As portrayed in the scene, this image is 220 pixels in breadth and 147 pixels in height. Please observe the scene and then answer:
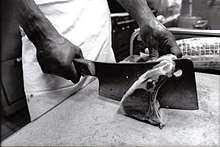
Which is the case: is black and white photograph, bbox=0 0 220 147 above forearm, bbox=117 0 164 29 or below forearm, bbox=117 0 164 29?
below

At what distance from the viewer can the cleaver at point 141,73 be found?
0.39 meters

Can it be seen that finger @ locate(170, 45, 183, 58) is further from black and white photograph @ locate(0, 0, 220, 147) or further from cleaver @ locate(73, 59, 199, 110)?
cleaver @ locate(73, 59, 199, 110)

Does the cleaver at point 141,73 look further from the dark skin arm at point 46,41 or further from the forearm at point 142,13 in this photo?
the forearm at point 142,13

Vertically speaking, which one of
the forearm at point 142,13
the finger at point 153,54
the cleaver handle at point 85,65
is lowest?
the finger at point 153,54

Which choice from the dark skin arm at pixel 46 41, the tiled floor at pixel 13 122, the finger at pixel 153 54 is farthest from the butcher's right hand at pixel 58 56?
the finger at pixel 153 54

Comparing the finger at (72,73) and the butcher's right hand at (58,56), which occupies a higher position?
the butcher's right hand at (58,56)

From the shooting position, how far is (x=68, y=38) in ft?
1.69

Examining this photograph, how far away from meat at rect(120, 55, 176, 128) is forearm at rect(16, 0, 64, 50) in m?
0.19

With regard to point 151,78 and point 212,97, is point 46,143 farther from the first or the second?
point 212,97

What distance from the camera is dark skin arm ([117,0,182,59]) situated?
515mm

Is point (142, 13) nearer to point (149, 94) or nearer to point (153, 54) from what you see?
point (153, 54)

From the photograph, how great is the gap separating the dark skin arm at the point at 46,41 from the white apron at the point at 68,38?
6 cm

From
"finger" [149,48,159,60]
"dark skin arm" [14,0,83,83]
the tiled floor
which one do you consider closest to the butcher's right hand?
"dark skin arm" [14,0,83,83]

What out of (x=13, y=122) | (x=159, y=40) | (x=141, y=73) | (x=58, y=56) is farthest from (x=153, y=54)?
(x=13, y=122)
